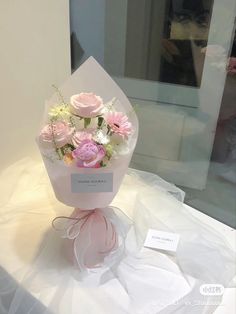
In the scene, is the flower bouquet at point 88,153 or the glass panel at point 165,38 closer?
the flower bouquet at point 88,153

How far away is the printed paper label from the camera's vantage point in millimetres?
638

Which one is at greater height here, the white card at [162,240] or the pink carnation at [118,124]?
the pink carnation at [118,124]

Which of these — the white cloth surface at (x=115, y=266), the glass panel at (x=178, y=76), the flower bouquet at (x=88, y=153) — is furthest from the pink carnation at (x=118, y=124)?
the glass panel at (x=178, y=76)

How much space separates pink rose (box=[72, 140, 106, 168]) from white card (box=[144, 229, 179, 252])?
0.34 m

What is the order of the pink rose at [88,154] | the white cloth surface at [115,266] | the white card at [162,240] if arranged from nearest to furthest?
1. the pink rose at [88,154]
2. the white cloth surface at [115,266]
3. the white card at [162,240]

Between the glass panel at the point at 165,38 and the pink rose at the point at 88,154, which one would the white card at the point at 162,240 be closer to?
the pink rose at the point at 88,154

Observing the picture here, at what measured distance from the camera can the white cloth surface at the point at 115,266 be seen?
0.70 m

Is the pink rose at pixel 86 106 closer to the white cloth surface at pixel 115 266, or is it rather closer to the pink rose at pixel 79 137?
the pink rose at pixel 79 137

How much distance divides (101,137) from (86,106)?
6cm

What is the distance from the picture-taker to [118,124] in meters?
Result: 0.64

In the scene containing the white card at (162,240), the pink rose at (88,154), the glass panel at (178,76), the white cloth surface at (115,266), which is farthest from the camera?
the glass panel at (178,76)

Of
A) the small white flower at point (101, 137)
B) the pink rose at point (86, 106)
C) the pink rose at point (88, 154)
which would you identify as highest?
the pink rose at point (86, 106)

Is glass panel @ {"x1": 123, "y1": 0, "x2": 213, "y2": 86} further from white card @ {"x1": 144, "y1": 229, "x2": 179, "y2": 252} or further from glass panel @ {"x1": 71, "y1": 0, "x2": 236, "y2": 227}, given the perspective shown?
white card @ {"x1": 144, "y1": 229, "x2": 179, "y2": 252}

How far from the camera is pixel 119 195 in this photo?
98cm
